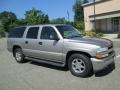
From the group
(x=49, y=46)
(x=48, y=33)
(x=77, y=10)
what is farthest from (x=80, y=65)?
(x=77, y=10)

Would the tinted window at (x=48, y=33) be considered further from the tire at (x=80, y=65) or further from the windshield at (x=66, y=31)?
the tire at (x=80, y=65)

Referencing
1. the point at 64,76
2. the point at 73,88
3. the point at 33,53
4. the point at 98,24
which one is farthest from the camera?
the point at 98,24

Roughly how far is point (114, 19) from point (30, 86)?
94.4 feet

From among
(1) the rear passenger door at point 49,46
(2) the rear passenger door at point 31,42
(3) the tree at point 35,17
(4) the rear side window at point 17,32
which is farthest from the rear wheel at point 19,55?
(3) the tree at point 35,17

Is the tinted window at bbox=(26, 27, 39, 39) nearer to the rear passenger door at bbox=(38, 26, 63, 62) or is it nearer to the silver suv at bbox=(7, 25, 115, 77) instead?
the silver suv at bbox=(7, 25, 115, 77)

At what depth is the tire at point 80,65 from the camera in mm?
6227

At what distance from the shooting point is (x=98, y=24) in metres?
35.8

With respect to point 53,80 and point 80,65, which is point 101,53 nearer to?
point 80,65

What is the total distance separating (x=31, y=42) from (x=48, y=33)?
42.4 inches

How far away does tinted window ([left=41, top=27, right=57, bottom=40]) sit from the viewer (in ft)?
23.6

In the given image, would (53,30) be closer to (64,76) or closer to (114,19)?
(64,76)

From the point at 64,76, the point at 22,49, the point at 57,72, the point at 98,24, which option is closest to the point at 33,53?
the point at 22,49

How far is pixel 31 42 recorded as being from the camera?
8.15 meters

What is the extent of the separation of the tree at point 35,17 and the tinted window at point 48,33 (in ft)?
152
